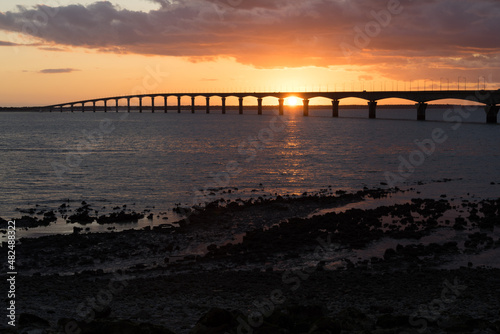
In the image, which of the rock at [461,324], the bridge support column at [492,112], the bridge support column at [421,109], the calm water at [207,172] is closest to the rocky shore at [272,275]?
the rock at [461,324]

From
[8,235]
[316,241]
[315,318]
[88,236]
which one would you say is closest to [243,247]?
[316,241]

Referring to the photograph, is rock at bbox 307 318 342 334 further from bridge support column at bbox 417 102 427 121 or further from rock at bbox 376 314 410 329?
bridge support column at bbox 417 102 427 121

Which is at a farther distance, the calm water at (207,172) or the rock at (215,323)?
the calm water at (207,172)

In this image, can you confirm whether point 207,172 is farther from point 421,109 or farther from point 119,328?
point 421,109

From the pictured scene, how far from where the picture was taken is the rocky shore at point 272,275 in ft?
37.0

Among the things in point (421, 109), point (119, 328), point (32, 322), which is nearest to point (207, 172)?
point (32, 322)

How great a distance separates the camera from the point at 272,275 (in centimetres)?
1605

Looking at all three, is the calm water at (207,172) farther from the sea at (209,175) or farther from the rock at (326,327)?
the rock at (326,327)

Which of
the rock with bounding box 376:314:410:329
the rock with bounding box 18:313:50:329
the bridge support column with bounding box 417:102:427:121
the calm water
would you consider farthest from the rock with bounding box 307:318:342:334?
the bridge support column with bounding box 417:102:427:121

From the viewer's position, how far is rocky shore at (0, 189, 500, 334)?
1127 centimetres

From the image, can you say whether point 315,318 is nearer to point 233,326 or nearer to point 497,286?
point 233,326

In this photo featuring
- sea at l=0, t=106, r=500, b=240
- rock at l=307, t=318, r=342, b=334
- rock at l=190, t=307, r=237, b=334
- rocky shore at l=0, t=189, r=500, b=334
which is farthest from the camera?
sea at l=0, t=106, r=500, b=240

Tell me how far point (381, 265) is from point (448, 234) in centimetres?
615

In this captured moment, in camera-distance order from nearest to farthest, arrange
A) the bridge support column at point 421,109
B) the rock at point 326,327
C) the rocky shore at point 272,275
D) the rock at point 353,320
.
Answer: the rock at point 326,327 → the rock at point 353,320 → the rocky shore at point 272,275 → the bridge support column at point 421,109
